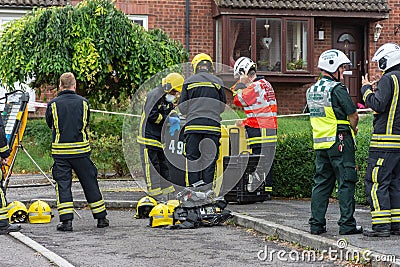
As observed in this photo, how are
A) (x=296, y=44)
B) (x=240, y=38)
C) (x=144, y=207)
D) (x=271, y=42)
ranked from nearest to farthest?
(x=144, y=207) < (x=240, y=38) < (x=271, y=42) < (x=296, y=44)

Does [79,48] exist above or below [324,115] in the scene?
above

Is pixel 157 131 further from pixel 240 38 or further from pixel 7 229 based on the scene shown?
pixel 240 38

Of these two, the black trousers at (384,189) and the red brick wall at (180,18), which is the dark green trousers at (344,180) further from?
the red brick wall at (180,18)

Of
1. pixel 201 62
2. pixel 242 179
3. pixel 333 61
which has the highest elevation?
pixel 201 62

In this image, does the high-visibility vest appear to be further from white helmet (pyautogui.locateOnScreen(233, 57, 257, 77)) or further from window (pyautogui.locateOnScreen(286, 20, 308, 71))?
window (pyautogui.locateOnScreen(286, 20, 308, 71))

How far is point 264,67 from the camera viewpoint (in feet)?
Result: 75.6

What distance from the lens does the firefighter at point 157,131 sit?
1153 centimetres

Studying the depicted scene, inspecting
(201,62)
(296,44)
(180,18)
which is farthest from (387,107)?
(180,18)

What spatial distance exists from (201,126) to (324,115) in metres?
2.23

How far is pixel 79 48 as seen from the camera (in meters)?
17.0

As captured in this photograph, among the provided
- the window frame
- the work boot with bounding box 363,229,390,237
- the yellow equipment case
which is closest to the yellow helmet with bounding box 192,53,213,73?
the yellow equipment case

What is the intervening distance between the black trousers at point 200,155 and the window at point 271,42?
39.8ft

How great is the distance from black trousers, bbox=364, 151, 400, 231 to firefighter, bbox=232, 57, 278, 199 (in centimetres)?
351

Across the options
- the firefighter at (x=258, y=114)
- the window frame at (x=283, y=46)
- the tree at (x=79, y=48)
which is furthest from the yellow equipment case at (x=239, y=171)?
the window frame at (x=283, y=46)
